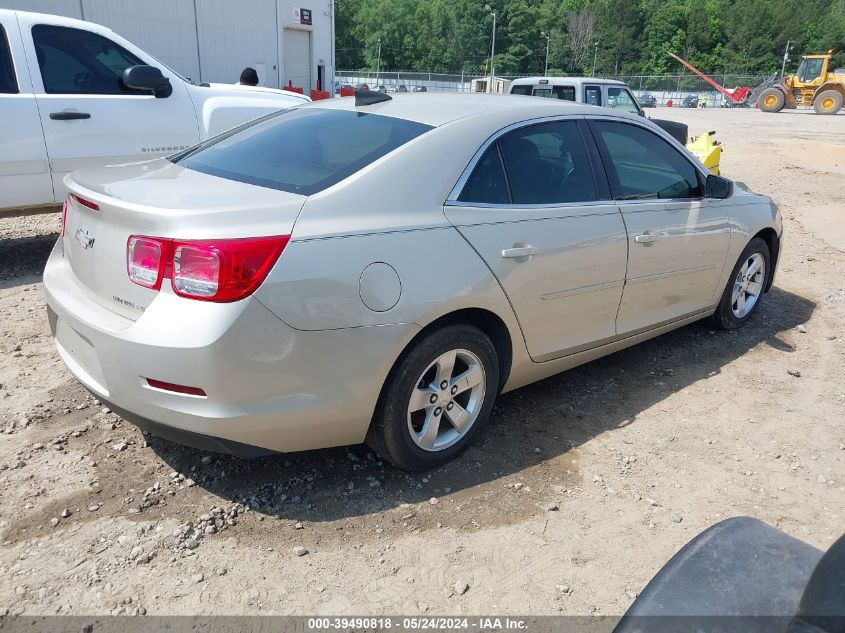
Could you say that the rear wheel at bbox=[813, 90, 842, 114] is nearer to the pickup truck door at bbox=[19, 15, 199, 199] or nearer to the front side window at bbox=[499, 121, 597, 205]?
the pickup truck door at bbox=[19, 15, 199, 199]

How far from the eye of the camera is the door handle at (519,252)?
3.11 meters

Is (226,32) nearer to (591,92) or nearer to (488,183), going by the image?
(591,92)

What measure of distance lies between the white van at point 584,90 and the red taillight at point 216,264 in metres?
10.0

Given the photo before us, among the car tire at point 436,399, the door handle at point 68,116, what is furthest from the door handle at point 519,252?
the door handle at point 68,116

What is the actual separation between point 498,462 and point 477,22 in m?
107

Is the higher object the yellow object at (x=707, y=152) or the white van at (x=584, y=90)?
the white van at (x=584, y=90)

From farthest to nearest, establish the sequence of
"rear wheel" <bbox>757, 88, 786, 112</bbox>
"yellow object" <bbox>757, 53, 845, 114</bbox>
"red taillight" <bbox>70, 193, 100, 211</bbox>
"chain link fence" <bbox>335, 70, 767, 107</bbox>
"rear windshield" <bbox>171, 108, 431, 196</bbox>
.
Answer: "chain link fence" <bbox>335, 70, 767, 107</bbox> → "rear wheel" <bbox>757, 88, 786, 112</bbox> → "yellow object" <bbox>757, 53, 845, 114</bbox> → "rear windshield" <bbox>171, 108, 431, 196</bbox> → "red taillight" <bbox>70, 193, 100, 211</bbox>

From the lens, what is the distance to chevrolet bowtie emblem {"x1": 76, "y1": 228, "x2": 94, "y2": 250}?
2.84 meters

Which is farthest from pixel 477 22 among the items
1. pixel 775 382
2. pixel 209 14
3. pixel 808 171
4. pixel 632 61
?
pixel 775 382

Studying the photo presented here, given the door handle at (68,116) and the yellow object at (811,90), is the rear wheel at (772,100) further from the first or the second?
the door handle at (68,116)

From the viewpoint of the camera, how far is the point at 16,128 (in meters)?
5.40

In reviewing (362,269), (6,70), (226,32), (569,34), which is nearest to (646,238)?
(362,269)

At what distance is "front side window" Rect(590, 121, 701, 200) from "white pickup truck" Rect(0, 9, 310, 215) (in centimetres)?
410

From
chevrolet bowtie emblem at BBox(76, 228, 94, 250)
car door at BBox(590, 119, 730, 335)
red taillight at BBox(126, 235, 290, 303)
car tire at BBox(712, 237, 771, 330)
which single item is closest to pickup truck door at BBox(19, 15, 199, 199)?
chevrolet bowtie emblem at BBox(76, 228, 94, 250)
